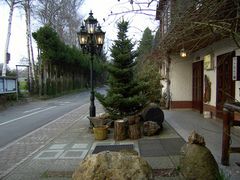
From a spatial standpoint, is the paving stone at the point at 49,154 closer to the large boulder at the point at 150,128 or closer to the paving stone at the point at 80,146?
the paving stone at the point at 80,146

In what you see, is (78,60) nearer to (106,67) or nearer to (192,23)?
(106,67)

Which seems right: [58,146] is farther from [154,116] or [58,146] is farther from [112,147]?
[154,116]

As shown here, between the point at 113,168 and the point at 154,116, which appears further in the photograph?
the point at 154,116

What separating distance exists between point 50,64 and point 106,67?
2957cm

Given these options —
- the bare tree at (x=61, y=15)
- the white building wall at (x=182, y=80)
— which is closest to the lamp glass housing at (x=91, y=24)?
the white building wall at (x=182, y=80)

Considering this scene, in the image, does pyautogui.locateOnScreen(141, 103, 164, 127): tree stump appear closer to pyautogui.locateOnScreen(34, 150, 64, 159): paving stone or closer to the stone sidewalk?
the stone sidewalk

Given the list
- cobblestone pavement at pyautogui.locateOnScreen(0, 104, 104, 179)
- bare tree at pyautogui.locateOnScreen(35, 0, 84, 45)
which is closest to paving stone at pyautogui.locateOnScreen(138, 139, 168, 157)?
cobblestone pavement at pyautogui.locateOnScreen(0, 104, 104, 179)

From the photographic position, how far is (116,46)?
1496 centimetres

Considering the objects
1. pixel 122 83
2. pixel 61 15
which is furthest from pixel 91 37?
pixel 61 15

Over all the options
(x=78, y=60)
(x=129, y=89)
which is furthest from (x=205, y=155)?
(x=78, y=60)

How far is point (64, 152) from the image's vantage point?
10047mm

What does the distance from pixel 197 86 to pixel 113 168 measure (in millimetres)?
14509

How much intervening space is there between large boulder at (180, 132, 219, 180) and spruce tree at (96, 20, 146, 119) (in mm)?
7787

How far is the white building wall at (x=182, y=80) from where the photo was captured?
2056cm
